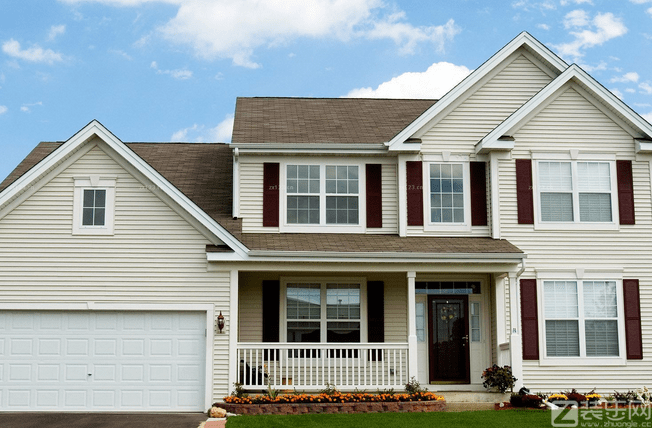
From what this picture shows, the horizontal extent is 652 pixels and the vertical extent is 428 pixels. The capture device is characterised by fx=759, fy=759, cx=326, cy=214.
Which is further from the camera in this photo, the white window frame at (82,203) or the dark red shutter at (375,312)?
the dark red shutter at (375,312)

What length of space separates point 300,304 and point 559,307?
582 cm

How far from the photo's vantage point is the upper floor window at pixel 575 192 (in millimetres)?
17312

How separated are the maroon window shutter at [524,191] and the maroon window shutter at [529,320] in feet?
4.78

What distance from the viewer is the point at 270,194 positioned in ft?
58.2

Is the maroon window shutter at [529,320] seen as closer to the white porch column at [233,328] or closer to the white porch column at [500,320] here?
the white porch column at [500,320]

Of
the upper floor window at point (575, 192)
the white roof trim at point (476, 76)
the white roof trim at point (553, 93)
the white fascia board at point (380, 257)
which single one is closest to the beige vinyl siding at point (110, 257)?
the white fascia board at point (380, 257)

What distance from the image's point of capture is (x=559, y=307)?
16.9 metres

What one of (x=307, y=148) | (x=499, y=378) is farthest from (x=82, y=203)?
(x=499, y=378)

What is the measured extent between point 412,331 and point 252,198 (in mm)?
4886

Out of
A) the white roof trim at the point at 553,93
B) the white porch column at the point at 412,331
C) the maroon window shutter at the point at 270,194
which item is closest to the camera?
the white porch column at the point at 412,331

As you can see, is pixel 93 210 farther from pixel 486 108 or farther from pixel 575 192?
pixel 575 192

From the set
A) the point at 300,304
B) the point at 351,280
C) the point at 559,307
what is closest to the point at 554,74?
the point at 559,307

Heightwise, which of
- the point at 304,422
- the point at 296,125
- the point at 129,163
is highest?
the point at 296,125

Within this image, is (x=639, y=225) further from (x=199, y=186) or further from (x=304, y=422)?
(x=199, y=186)
